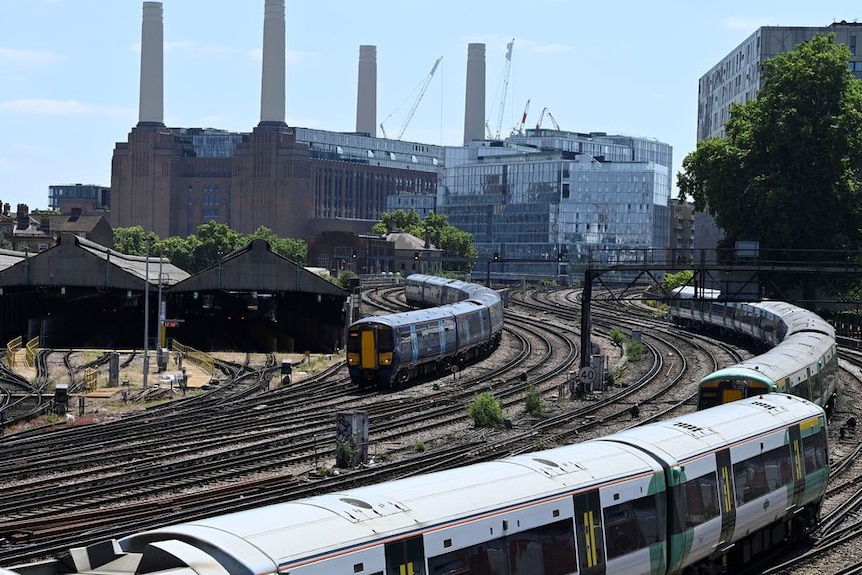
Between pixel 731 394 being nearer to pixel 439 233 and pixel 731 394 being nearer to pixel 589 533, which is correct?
pixel 589 533

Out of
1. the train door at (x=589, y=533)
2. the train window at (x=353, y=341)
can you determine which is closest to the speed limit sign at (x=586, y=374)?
the train window at (x=353, y=341)

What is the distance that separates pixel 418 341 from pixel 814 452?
27724 mm

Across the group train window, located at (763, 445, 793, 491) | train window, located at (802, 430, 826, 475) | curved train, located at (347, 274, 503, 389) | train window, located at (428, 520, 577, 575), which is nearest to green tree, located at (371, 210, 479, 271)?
curved train, located at (347, 274, 503, 389)

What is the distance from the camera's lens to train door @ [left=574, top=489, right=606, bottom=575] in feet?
51.1

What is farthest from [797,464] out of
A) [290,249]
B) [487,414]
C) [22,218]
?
[290,249]

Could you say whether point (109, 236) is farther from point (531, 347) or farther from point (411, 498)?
point (411, 498)

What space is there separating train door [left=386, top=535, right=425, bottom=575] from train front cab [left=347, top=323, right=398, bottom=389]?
33.5m

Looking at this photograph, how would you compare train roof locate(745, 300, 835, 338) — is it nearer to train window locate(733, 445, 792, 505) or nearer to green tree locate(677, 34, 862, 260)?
green tree locate(677, 34, 862, 260)

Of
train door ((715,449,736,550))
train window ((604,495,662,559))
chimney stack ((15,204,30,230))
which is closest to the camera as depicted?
train window ((604,495,662,559))

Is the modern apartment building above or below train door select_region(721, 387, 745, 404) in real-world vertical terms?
above

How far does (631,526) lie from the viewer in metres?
16.5

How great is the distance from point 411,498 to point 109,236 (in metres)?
168

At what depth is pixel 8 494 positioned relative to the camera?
87.6ft

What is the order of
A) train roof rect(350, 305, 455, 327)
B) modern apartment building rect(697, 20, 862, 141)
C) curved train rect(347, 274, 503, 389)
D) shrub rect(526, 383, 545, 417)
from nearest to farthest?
shrub rect(526, 383, 545, 417), curved train rect(347, 274, 503, 389), train roof rect(350, 305, 455, 327), modern apartment building rect(697, 20, 862, 141)
